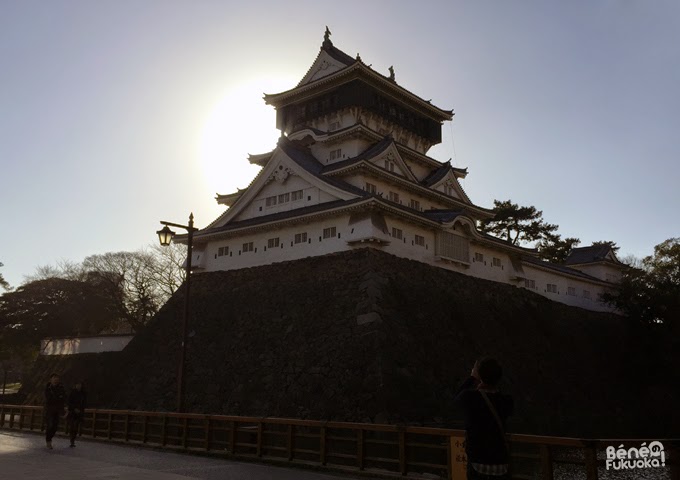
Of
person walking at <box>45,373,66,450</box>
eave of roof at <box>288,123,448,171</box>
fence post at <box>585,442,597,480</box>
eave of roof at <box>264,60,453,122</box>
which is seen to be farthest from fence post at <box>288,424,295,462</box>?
eave of roof at <box>264,60,453,122</box>

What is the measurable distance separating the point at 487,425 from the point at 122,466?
9076 millimetres

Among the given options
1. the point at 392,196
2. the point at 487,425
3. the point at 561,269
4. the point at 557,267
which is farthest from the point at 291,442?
the point at 561,269

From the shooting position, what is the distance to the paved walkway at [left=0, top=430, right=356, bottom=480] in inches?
412

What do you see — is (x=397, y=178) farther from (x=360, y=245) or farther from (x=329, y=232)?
(x=360, y=245)

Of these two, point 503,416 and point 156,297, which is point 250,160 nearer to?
point 156,297

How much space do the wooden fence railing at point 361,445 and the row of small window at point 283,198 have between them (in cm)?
1268

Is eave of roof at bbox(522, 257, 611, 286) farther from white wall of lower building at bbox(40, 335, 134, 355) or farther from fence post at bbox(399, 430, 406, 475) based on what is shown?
fence post at bbox(399, 430, 406, 475)

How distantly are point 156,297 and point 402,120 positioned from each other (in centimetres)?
2745

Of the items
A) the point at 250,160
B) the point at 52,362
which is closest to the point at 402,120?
the point at 250,160

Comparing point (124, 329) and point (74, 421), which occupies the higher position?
point (124, 329)

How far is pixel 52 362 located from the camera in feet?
115

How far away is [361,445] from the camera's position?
11.5 m

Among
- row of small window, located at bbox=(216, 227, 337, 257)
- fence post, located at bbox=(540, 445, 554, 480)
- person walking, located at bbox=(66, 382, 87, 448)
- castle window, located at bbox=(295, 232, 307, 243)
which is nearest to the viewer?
fence post, located at bbox=(540, 445, 554, 480)

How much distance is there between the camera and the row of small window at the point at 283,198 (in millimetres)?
30062
